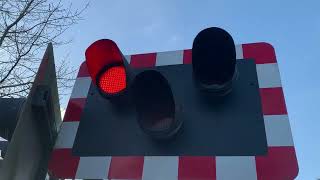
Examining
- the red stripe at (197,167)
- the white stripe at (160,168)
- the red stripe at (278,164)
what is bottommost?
the red stripe at (278,164)

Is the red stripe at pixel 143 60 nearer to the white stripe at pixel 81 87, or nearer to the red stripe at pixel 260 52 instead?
the white stripe at pixel 81 87

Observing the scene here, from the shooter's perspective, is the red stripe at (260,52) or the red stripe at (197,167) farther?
the red stripe at (260,52)

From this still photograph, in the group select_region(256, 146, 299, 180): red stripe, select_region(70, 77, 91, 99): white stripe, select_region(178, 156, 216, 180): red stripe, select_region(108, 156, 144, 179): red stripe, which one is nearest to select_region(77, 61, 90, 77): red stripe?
select_region(70, 77, 91, 99): white stripe

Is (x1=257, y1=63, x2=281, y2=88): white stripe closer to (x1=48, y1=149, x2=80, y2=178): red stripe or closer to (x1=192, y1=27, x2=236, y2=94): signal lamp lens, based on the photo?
(x1=192, y1=27, x2=236, y2=94): signal lamp lens

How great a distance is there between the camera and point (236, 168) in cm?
148

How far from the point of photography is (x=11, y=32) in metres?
4.84

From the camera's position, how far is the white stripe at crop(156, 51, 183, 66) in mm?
2068

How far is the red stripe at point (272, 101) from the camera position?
1.66 meters

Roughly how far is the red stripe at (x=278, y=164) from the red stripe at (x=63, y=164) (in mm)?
863

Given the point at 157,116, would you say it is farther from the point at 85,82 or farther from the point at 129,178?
the point at 85,82

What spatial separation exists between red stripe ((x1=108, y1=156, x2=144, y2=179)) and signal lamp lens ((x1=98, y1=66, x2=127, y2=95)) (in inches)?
13.8

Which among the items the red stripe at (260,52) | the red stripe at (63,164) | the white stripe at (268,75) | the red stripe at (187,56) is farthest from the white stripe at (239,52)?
the red stripe at (63,164)

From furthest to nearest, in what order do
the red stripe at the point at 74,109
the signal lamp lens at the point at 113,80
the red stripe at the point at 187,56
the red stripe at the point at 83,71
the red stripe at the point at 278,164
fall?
the red stripe at the point at 83,71 < the red stripe at the point at 187,56 < the red stripe at the point at 74,109 < the signal lamp lens at the point at 113,80 < the red stripe at the point at 278,164

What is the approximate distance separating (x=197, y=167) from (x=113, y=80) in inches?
24.2
